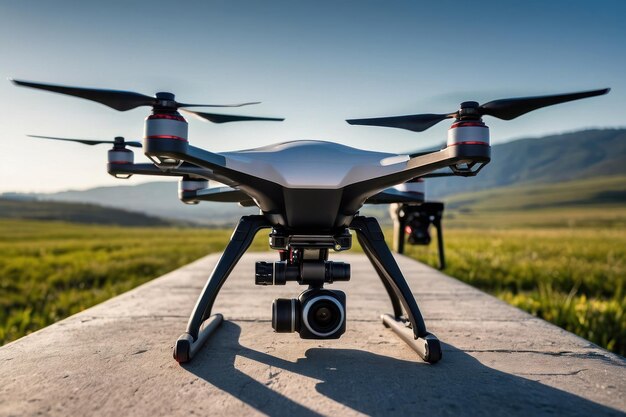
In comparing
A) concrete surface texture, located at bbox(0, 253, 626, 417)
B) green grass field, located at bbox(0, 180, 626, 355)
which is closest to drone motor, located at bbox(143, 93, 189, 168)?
concrete surface texture, located at bbox(0, 253, 626, 417)

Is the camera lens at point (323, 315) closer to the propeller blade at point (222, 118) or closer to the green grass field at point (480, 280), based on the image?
the propeller blade at point (222, 118)

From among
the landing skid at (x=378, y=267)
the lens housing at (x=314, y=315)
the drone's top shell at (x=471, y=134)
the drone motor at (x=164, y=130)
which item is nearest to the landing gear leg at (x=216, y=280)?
the landing skid at (x=378, y=267)

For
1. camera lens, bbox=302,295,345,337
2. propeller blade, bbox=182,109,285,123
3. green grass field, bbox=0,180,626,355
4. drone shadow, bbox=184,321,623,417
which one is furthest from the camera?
green grass field, bbox=0,180,626,355

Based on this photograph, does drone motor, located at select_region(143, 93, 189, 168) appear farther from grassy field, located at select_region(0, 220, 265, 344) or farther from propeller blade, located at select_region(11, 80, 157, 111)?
grassy field, located at select_region(0, 220, 265, 344)

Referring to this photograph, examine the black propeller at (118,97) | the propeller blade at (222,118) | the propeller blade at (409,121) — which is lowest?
the black propeller at (118,97)

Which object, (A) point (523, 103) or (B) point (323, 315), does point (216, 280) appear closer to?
(B) point (323, 315)

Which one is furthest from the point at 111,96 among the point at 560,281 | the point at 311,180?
the point at 560,281

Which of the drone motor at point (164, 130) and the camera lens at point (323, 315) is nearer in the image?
the drone motor at point (164, 130)
